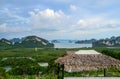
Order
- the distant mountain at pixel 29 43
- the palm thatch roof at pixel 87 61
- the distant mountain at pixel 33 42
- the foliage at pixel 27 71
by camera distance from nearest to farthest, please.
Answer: the palm thatch roof at pixel 87 61, the foliage at pixel 27 71, the distant mountain at pixel 29 43, the distant mountain at pixel 33 42

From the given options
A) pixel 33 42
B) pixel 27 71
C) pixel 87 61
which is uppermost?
pixel 33 42

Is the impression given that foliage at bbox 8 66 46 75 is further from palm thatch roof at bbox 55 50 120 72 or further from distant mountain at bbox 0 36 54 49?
distant mountain at bbox 0 36 54 49

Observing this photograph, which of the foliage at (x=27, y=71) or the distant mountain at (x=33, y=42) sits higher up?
the distant mountain at (x=33, y=42)

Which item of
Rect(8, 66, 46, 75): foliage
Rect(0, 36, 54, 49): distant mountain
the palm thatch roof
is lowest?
Rect(8, 66, 46, 75): foliage

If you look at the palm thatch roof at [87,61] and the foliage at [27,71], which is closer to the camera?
the palm thatch roof at [87,61]

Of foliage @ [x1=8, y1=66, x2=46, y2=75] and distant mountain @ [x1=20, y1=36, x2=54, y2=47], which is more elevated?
distant mountain @ [x1=20, y1=36, x2=54, y2=47]

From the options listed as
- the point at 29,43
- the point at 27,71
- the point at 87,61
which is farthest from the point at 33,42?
the point at 87,61

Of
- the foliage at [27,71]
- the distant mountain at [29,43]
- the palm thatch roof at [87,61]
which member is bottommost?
the foliage at [27,71]

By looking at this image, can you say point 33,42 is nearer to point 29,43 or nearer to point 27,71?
point 29,43

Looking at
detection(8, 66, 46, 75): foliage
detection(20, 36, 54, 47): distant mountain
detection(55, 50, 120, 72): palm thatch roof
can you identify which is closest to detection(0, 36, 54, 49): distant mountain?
detection(20, 36, 54, 47): distant mountain

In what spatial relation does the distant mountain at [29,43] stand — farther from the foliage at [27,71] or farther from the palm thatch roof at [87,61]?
the palm thatch roof at [87,61]

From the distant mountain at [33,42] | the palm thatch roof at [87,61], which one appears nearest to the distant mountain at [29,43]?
the distant mountain at [33,42]

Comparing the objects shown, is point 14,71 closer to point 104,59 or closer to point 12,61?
point 104,59

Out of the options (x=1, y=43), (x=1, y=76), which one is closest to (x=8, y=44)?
(x=1, y=43)
